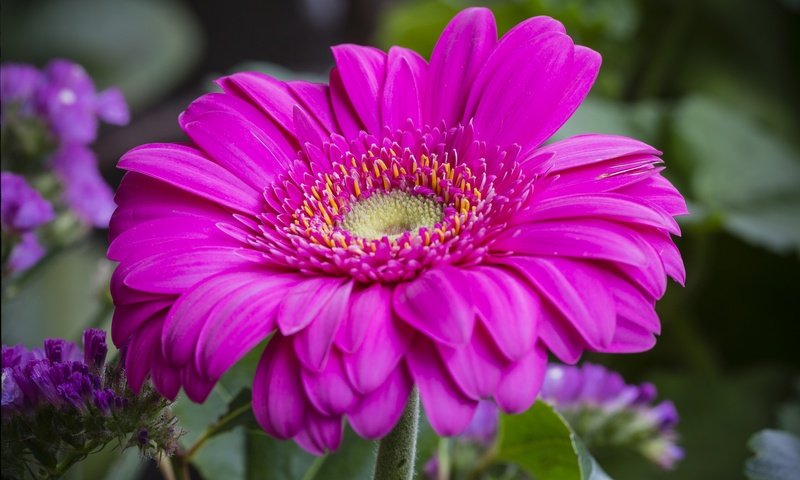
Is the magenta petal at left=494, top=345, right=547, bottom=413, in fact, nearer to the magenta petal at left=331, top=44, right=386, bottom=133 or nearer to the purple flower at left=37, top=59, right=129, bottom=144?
the magenta petal at left=331, top=44, right=386, bottom=133

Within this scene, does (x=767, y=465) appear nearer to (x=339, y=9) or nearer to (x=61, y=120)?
(x=61, y=120)

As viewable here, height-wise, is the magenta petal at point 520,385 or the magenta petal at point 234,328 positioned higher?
the magenta petal at point 234,328

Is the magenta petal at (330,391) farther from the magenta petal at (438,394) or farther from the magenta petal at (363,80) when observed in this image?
the magenta petal at (363,80)

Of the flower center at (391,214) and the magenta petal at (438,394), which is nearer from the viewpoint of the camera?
the magenta petal at (438,394)

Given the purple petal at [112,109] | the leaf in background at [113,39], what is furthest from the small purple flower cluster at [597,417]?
the leaf in background at [113,39]

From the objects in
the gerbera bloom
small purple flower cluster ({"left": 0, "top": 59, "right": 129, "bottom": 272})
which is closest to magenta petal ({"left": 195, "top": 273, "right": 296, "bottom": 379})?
the gerbera bloom

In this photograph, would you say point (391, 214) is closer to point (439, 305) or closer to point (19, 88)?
point (439, 305)

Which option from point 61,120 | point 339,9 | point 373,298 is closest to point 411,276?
point 373,298

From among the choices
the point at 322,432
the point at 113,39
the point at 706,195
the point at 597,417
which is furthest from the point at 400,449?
the point at 113,39
